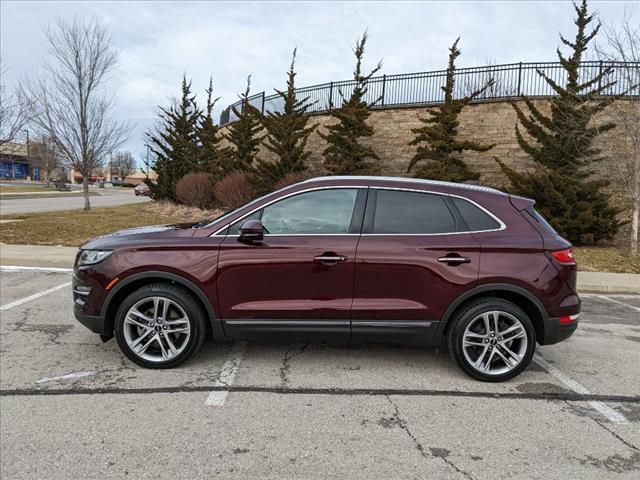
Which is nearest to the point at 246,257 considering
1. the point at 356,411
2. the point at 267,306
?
Result: the point at 267,306

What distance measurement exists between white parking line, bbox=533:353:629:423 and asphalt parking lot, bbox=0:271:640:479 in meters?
0.01

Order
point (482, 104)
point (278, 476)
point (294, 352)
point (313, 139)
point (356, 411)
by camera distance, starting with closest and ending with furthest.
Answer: point (278, 476) → point (356, 411) → point (294, 352) → point (482, 104) → point (313, 139)

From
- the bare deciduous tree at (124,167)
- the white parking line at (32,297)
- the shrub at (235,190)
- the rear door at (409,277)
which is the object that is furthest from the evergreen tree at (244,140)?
the bare deciduous tree at (124,167)

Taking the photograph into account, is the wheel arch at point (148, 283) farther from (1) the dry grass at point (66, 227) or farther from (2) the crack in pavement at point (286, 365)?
(1) the dry grass at point (66, 227)

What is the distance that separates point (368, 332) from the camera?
12.9ft

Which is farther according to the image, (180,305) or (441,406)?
(180,305)

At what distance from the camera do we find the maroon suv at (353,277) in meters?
3.88

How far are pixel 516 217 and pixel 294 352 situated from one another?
2412 millimetres

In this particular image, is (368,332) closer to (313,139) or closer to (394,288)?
(394,288)

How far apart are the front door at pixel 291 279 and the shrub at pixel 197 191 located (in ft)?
55.7

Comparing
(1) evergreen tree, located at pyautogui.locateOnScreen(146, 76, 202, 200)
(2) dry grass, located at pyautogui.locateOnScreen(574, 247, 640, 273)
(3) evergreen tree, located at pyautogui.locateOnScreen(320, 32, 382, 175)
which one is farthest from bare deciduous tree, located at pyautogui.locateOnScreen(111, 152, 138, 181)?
(2) dry grass, located at pyautogui.locateOnScreen(574, 247, 640, 273)

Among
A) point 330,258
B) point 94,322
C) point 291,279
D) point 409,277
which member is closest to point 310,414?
point 291,279

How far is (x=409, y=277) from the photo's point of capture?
387cm

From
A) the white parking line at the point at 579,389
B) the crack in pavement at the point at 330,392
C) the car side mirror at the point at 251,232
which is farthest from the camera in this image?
the car side mirror at the point at 251,232
